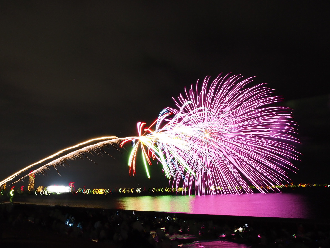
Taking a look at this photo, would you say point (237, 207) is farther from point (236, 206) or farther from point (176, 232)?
point (176, 232)

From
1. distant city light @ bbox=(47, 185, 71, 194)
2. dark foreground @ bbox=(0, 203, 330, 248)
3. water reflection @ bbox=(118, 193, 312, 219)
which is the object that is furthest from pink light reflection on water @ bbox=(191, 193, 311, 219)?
distant city light @ bbox=(47, 185, 71, 194)

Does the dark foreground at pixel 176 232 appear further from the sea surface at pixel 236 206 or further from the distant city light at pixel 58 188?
the distant city light at pixel 58 188

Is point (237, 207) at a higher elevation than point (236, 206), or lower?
lower

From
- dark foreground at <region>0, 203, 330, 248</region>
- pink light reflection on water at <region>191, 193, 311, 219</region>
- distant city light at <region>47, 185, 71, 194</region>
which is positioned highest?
distant city light at <region>47, 185, 71, 194</region>

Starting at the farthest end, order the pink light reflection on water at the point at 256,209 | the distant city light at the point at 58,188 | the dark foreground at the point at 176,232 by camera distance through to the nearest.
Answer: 1. the distant city light at the point at 58,188
2. the pink light reflection on water at the point at 256,209
3. the dark foreground at the point at 176,232

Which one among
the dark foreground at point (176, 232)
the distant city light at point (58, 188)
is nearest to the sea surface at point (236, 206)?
the dark foreground at point (176, 232)

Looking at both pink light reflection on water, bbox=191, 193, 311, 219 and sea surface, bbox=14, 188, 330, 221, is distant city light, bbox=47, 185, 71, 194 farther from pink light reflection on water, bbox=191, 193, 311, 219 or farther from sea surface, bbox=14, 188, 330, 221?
pink light reflection on water, bbox=191, 193, 311, 219

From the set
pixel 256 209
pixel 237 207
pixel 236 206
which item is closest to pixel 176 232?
pixel 256 209

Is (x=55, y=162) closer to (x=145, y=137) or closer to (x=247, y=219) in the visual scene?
(x=145, y=137)

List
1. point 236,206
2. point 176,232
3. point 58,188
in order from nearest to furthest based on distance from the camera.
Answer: point 176,232
point 236,206
point 58,188

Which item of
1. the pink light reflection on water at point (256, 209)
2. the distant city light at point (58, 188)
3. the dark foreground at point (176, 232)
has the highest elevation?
the distant city light at point (58, 188)

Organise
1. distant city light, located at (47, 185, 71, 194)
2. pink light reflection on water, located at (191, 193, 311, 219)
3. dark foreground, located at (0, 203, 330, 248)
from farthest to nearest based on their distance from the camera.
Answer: distant city light, located at (47, 185, 71, 194) → pink light reflection on water, located at (191, 193, 311, 219) → dark foreground, located at (0, 203, 330, 248)

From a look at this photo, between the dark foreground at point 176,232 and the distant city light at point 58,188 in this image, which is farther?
the distant city light at point 58,188

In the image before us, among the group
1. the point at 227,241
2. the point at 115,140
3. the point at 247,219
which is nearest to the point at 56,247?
the point at 227,241
